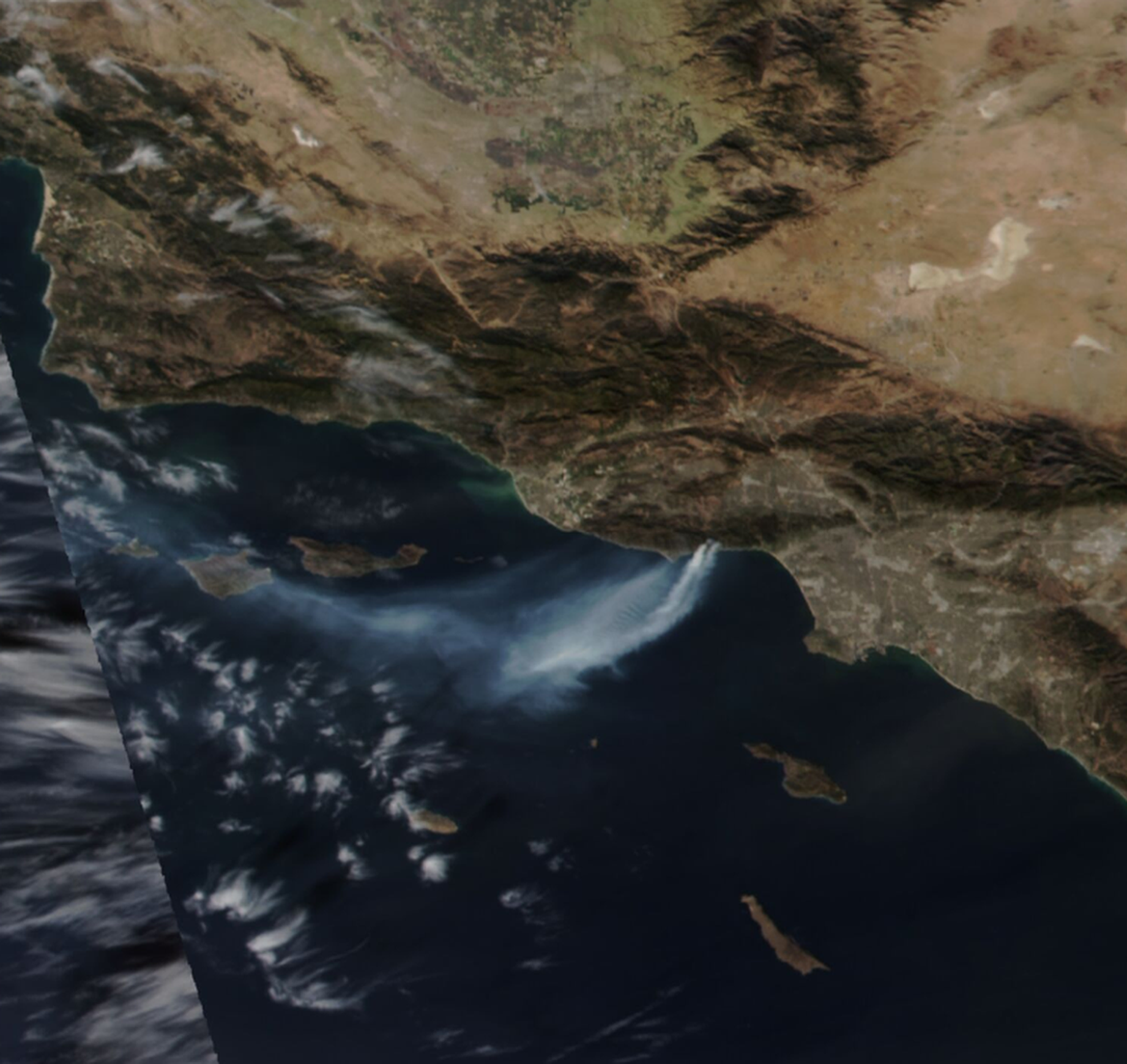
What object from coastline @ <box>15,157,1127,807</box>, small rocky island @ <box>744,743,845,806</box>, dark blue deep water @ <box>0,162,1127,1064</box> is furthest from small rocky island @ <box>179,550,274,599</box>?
small rocky island @ <box>744,743,845,806</box>

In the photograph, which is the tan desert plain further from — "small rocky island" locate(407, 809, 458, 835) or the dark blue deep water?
"small rocky island" locate(407, 809, 458, 835)

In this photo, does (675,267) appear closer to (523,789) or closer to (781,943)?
(523,789)

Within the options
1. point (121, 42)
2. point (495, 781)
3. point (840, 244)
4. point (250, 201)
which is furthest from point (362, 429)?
point (840, 244)

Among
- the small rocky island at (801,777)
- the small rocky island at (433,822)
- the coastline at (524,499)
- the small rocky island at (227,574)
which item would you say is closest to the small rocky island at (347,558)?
the small rocky island at (227,574)

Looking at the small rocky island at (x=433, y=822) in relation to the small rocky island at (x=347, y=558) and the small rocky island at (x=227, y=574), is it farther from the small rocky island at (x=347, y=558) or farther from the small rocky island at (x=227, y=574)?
the small rocky island at (x=227, y=574)

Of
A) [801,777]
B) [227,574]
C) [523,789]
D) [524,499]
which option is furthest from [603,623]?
[227,574]

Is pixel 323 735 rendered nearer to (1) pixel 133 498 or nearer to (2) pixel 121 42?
(1) pixel 133 498
